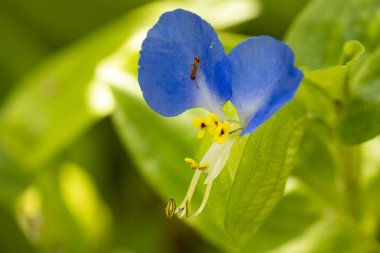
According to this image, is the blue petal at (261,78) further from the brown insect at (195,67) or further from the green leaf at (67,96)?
the green leaf at (67,96)

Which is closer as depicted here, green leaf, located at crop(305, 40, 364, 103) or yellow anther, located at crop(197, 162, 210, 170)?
yellow anther, located at crop(197, 162, 210, 170)

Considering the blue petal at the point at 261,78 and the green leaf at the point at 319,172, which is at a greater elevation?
the blue petal at the point at 261,78

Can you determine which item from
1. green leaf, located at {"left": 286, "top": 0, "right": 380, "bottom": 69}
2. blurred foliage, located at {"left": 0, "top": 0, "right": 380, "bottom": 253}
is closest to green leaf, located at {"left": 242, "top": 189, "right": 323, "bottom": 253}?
blurred foliage, located at {"left": 0, "top": 0, "right": 380, "bottom": 253}

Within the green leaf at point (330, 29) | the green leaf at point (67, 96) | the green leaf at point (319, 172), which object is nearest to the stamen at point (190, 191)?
the green leaf at point (330, 29)

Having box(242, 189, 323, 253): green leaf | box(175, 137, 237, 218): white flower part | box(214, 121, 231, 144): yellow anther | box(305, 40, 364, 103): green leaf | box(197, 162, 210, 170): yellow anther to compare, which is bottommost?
box(242, 189, 323, 253): green leaf

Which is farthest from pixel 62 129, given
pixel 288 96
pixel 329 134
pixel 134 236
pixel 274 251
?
pixel 288 96

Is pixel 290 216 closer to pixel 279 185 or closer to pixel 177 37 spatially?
pixel 279 185

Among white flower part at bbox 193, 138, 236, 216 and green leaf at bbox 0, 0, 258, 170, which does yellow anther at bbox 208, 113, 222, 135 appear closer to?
white flower part at bbox 193, 138, 236, 216
